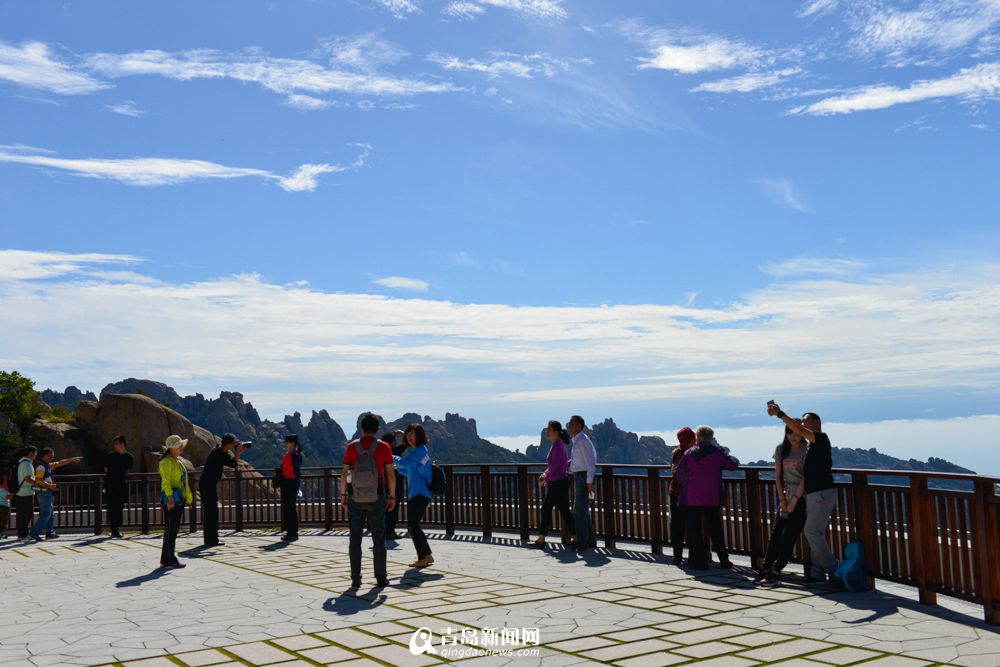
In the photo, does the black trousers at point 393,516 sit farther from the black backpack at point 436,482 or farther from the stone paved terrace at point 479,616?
the stone paved terrace at point 479,616

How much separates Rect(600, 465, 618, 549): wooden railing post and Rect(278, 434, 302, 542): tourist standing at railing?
19.7 feet

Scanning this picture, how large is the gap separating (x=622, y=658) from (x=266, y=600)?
188 inches

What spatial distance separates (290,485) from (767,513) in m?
9.28

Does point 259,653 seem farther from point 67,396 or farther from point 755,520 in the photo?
point 67,396

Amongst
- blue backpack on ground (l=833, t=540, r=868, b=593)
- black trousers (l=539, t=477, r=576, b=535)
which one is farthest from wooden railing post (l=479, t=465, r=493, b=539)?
blue backpack on ground (l=833, t=540, r=868, b=593)

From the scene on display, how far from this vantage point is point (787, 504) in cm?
1016

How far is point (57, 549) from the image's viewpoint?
16.9m

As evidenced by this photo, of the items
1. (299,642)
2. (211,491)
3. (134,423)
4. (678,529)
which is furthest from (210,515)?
(134,423)

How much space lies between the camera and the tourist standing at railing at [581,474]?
44.2 feet

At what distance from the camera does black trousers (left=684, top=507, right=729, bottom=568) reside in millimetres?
11258

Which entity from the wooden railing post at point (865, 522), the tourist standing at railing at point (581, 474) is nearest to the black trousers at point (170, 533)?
the tourist standing at railing at point (581, 474)

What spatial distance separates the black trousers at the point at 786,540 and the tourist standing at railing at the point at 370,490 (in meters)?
4.38

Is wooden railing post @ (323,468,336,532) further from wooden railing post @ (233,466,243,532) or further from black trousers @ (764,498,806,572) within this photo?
black trousers @ (764,498,806,572)

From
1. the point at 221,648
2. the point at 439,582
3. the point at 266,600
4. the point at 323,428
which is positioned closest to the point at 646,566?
the point at 439,582
